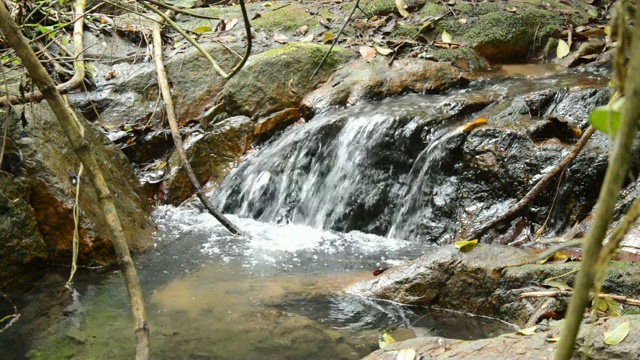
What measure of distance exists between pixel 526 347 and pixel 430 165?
3149 millimetres

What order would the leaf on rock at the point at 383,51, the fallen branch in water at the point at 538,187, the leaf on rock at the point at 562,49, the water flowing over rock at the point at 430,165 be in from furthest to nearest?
the leaf on rock at the point at 383,51
the leaf on rock at the point at 562,49
the water flowing over rock at the point at 430,165
the fallen branch in water at the point at 538,187

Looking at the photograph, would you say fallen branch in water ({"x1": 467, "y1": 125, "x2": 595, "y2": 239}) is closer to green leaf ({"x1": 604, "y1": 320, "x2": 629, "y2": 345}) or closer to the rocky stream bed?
the rocky stream bed

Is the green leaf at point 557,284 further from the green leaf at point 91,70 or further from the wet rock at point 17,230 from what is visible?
the green leaf at point 91,70

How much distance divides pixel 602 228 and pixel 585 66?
665 centimetres

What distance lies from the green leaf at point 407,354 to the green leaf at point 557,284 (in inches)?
40.0

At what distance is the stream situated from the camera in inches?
126

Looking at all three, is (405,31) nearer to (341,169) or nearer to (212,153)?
(341,169)

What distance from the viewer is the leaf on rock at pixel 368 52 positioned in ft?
22.9

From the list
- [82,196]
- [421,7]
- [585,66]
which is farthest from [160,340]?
[421,7]

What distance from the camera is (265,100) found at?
6.80 metres

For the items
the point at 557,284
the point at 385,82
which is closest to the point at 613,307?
the point at 557,284

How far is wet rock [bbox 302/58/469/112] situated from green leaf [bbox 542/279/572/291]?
3.67 meters

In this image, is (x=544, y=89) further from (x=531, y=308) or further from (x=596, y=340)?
(x=596, y=340)

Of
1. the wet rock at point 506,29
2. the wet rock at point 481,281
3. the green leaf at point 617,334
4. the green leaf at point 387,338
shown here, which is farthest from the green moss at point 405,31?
the green leaf at point 617,334
